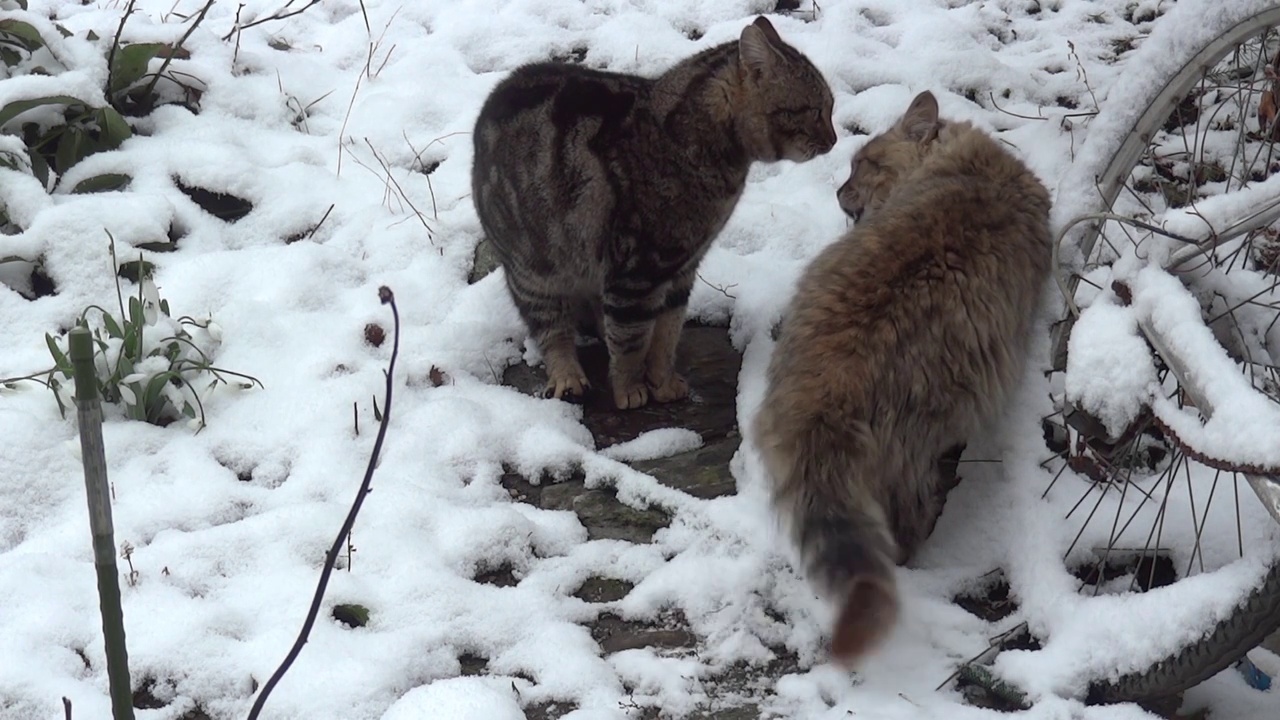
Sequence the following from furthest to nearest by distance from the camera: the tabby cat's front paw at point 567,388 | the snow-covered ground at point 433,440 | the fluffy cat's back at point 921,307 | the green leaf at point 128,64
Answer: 1. the green leaf at point 128,64
2. the tabby cat's front paw at point 567,388
3. the fluffy cat's back at point 921,307
4. the snow-covered ground at point 433,440

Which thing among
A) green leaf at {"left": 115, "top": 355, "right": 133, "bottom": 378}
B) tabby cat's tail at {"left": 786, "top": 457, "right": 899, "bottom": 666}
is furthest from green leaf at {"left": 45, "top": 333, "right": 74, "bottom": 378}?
tabby cat's tail at {"left": 786, "top": 457, "right": 899, "bottom": 666}

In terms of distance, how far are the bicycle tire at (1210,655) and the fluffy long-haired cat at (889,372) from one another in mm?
516

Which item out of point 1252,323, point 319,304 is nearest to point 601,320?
point 319,304

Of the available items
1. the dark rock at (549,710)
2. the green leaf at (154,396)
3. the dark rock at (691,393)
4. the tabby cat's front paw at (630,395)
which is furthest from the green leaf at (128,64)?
the dark rock at (549,710)

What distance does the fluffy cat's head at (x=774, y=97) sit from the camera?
378cm

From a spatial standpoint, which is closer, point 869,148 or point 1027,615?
point 1027,615

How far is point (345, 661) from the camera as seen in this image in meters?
2.62

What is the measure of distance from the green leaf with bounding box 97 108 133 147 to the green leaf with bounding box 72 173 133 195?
0.26m

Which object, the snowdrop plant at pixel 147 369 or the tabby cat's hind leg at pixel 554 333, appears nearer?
the snowdrop plant at pixel 147 369

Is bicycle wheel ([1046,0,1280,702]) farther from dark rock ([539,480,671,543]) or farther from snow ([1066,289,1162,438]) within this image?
dark rock ([539,480,671,543])

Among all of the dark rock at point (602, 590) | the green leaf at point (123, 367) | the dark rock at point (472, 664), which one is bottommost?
the dark rock at point (602, 590)

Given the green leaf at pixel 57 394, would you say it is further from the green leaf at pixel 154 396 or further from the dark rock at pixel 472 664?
the dark rock at pixel 472 664

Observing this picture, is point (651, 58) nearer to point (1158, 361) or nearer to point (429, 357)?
point (429, 357)

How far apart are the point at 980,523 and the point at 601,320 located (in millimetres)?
1690
